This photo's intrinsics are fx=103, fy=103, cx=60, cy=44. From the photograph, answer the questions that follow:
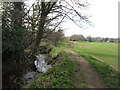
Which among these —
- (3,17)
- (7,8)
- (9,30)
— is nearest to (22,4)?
(7,8)

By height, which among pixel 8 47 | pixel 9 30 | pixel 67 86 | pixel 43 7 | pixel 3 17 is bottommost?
pixel 67 86

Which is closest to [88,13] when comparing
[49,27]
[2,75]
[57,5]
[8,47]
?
[57,5]

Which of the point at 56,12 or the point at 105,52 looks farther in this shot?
the point at 105,52

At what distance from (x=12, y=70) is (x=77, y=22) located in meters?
7.54

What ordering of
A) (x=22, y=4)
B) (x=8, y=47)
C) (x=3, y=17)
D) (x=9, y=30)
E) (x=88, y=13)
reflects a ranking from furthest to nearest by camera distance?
(x=88, y=13)
(x=22, y=4)
(x=3, y=17)
(x=9, y=30)
(x=8, y=47)

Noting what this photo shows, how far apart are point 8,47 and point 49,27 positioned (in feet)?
20.0

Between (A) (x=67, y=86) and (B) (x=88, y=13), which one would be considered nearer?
(A) (x=67, y=86)

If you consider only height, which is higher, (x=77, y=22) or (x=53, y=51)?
(x=77, y=22)

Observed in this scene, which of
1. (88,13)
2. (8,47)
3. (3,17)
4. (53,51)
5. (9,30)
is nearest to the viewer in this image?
(8,47)

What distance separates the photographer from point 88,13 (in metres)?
10.4

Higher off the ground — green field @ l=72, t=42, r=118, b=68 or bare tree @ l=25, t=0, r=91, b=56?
bare tree @ l=25, t=0, r=91, b=56

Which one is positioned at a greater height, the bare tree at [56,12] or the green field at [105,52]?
the bare tree at [56,12]

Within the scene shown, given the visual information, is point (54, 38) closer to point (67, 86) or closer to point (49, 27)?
point (49, 27)

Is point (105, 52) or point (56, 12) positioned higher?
Result: point (56, 12)
